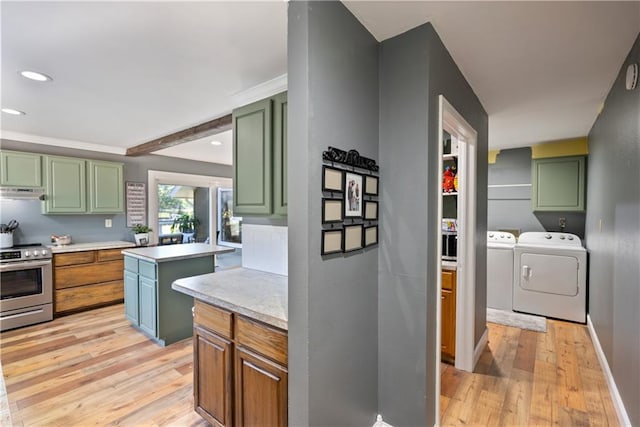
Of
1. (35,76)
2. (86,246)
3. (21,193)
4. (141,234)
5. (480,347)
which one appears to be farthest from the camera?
(141,234)

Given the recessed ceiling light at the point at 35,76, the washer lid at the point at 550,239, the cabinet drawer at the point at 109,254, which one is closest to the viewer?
the recessed ceiling light at the point at 35,76

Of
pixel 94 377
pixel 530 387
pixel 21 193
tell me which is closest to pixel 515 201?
pixel 530 387

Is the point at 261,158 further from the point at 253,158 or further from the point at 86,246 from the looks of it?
the point at 86,246

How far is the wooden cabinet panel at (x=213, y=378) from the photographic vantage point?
1604mm

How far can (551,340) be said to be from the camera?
306 cm

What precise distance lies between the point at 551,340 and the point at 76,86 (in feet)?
16.1

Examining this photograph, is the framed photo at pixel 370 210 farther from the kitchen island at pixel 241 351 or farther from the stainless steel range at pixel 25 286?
the stainless steel range at pixel 25 286

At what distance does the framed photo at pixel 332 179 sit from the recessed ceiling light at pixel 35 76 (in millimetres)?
2257

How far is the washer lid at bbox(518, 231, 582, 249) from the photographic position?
12.2 ft

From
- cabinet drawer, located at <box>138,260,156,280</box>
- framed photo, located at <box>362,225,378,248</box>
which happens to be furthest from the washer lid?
cabinet drawer, located at <box>138,260,156,280</box>

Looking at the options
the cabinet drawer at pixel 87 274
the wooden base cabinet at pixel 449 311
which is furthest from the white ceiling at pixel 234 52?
the cabinet drawer at pixel 87 274

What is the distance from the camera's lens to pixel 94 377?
239 cm

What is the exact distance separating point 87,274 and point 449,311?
4.33 meters

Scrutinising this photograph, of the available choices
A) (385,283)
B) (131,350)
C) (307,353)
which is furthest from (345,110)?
(131,350)
